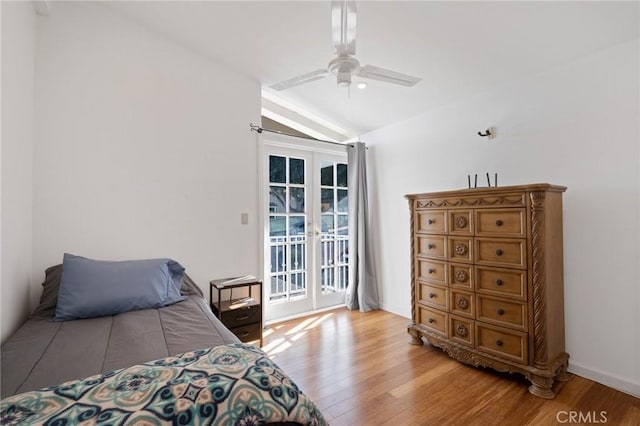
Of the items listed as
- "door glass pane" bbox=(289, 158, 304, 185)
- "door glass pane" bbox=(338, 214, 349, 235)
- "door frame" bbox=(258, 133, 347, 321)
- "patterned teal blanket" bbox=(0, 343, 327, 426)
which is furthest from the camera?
"door glass pane" bbox=(338, 214, 349, 235)

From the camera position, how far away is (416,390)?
1.95 metres

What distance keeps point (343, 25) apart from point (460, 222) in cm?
165

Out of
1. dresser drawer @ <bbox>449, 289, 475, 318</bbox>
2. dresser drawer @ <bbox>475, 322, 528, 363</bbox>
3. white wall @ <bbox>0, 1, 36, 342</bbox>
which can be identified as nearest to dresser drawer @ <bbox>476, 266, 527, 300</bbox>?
dresser drawer @ <bbox>449, 289, 475, 318</bbox>

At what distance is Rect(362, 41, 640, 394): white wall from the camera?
1.91 meters

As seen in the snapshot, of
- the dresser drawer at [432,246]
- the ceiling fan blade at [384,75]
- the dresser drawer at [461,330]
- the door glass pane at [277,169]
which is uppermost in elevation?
the ceiling fan blade at [384,75]

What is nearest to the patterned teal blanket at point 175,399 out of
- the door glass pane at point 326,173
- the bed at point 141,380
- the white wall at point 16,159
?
the bed at point 141,380

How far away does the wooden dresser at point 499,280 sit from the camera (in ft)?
6.35

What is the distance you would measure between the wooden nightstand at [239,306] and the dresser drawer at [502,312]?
1831mm

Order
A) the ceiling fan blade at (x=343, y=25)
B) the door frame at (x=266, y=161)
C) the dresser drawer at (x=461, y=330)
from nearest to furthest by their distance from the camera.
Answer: the ceiling fan blade at (x=343, y=25)
the dresser drawer at (x=461, y=330)
the door frame at (x=266, y=161)

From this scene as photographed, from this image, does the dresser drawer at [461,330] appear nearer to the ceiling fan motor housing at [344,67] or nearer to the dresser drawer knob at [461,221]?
the dresser drawer knob at [461,221]

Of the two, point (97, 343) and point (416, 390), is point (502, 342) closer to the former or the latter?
point (416, 390)

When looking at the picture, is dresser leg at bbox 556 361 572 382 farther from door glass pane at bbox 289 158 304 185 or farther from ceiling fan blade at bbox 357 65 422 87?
door glass pane at bbox 289 158 304 185

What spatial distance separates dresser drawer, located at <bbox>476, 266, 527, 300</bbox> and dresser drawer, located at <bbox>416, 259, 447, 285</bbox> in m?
0.28

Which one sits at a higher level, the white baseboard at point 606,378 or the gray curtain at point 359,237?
the gray curtain at point 359,237
